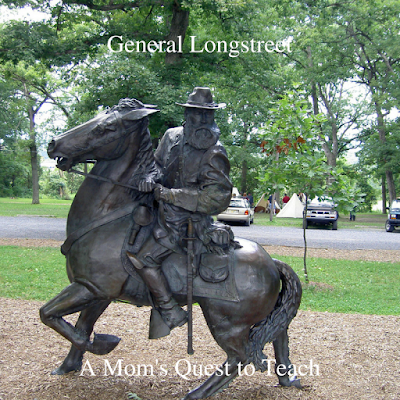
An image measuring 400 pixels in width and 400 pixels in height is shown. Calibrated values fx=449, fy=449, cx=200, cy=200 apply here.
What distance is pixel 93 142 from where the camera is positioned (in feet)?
11.5

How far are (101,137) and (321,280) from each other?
7.10 metres

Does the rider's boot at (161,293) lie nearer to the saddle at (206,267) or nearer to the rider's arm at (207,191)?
the saddle at (206,267)

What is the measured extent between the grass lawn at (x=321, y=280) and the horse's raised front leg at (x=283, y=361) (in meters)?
3.20

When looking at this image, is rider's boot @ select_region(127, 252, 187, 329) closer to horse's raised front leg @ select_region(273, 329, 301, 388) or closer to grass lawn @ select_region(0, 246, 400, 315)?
horse's raised front leg @ select_region(273, 329, 301, 388)

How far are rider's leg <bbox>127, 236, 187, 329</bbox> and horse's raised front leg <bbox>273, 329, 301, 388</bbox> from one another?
1108 millimetres

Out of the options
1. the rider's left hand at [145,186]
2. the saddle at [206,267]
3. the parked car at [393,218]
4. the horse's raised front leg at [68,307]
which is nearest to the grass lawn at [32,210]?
the parked car at [393,218]

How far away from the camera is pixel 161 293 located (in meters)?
3.57

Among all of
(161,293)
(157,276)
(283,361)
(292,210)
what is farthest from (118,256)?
(292,210)

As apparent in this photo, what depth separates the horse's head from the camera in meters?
3.46

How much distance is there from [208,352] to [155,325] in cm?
185

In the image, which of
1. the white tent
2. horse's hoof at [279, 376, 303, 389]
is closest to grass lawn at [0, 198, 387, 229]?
the white tent

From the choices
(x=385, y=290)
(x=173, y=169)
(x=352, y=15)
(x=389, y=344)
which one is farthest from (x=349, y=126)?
(x=173, y=169)

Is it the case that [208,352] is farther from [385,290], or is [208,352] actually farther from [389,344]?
[385,290]

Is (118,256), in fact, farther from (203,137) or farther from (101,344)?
(203,137)
